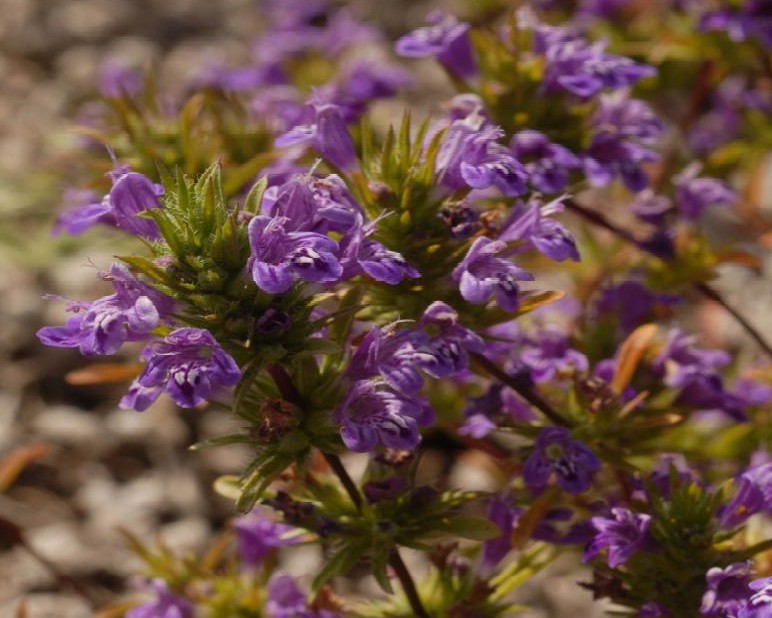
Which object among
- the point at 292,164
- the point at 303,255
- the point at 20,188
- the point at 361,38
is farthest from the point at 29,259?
the point at 303,255

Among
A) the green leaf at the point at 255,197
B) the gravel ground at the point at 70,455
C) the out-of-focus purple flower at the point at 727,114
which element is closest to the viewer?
the green leaf at the point at 255,197

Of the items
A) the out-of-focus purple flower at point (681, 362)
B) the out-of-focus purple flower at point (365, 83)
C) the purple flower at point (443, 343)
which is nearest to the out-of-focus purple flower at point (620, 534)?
the purple flower at point (443, 343)

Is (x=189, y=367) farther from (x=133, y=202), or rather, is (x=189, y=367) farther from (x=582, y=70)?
(x=582, y=70)

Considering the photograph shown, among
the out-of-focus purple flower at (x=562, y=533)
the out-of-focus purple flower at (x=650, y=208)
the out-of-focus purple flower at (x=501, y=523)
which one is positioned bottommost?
the out-of-focus purple flower at (x=501, y=523)

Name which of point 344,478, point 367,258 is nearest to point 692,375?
point 344,478

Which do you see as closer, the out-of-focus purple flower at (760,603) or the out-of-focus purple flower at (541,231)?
the out-of-focus purple flower at (760,603)

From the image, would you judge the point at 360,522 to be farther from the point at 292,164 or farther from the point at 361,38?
the point at 361,38

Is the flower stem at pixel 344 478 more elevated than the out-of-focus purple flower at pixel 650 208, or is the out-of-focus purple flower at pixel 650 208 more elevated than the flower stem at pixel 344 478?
the flower stem at pixel 344 478

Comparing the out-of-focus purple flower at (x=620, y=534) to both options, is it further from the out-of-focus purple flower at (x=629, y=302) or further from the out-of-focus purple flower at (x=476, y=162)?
the out-of-focus purple flower at (x=629, y=302)
